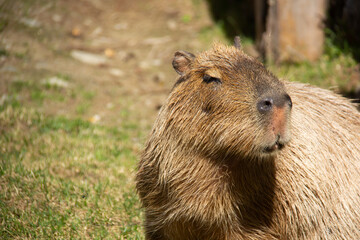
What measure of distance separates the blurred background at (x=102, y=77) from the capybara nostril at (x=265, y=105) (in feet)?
2.87

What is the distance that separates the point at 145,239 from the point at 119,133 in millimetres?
2473

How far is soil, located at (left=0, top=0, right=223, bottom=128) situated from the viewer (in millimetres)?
6664

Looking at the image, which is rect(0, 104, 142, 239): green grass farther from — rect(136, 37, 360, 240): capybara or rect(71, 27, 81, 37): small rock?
rect(71, 27, 81, 37): small rock

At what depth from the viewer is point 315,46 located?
709 cm

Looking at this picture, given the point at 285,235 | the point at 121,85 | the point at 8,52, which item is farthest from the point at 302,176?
the point at 8,52

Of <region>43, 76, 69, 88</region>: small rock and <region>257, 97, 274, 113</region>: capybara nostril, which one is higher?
<region>257, 97, 274, 113</region>: capybara nostril

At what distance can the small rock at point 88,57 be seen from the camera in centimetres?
789

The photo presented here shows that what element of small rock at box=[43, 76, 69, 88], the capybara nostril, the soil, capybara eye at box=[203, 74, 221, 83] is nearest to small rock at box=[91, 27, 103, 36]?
the soil

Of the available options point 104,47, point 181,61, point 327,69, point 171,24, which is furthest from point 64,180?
point 171,24

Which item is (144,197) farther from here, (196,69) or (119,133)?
(119,133)

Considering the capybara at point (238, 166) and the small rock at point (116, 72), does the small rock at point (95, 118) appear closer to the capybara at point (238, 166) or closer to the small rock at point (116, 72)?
the small rock at point (116, 72)

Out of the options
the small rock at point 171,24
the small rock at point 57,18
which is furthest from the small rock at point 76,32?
the small rock at point 171,24

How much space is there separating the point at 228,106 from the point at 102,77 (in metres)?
5.02

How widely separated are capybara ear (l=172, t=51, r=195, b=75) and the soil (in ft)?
8.79
